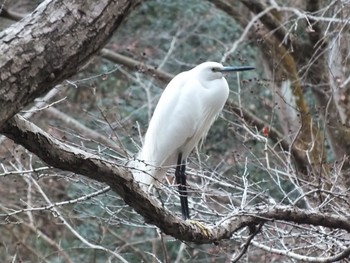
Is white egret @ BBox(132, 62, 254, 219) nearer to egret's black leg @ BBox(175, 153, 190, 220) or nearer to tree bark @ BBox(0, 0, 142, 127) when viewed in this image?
egret's black leg @ BBox(175, 153, 190, 220)

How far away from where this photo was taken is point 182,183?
292cm

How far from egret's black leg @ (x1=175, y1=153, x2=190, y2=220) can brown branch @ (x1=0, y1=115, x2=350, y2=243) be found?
341 millimetres

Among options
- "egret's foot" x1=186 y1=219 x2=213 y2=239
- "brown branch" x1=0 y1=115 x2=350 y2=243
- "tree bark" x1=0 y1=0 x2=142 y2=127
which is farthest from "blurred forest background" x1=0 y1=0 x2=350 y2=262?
"tree bark" x1=0 y1=0 x2=142 y2=127

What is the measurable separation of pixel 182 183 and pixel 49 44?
1.70m

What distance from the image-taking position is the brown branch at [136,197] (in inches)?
59.6

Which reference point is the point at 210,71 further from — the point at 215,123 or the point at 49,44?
the point at 215,123

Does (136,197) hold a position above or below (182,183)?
above

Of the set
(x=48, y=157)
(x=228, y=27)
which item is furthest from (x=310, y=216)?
(x=228, y=27)

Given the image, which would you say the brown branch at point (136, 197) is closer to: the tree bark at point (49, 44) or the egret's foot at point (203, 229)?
the egret's foot at point (203, 229)

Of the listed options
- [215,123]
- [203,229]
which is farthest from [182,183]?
[215,123]

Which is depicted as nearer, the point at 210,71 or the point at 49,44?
the point at 49,44

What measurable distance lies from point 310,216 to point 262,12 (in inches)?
109

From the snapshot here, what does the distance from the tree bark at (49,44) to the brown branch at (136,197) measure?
18 centimetres

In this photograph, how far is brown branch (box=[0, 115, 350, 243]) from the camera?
1.51 m
